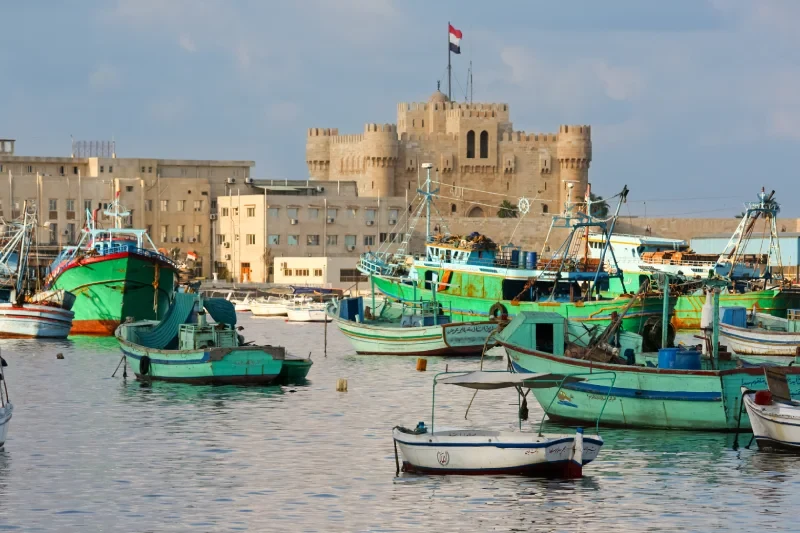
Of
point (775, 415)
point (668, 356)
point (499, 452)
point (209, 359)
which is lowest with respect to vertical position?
point (499, 452)

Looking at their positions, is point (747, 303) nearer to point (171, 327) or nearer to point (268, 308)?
point (171, 327)

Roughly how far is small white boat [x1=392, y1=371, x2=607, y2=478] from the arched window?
315 ft

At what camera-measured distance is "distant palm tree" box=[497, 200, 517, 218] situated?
385 feet

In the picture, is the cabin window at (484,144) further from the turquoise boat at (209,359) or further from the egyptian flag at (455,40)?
the turquoise boat at (209,359)

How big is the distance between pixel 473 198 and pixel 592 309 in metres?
69.1

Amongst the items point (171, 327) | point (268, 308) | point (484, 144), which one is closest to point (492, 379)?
point (171, 327)

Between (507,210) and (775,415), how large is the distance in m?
93.3

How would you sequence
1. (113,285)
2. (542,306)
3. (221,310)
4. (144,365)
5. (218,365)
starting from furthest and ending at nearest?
(113,285)
(542,306)
(221,310)
(144,365)
(218,365)

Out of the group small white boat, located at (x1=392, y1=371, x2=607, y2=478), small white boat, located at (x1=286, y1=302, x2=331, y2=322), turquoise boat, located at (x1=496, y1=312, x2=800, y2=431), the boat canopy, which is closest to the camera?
small white boat, located at (x1=392, y1=371, x2=607, y2=478)

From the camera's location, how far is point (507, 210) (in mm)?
117188

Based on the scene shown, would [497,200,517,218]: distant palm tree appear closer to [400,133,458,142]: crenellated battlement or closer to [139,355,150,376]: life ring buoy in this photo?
[400,133,458,142]: crenellated battlement

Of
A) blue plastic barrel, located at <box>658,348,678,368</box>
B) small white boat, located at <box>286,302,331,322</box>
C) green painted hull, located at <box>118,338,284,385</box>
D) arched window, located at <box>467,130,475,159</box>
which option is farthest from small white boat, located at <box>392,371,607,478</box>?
arched window, located at <box>467,130,475,159</box>

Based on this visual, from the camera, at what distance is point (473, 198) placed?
11894 cm

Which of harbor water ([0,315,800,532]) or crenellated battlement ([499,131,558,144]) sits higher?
crenellated battlement ([499,131,558,144])
